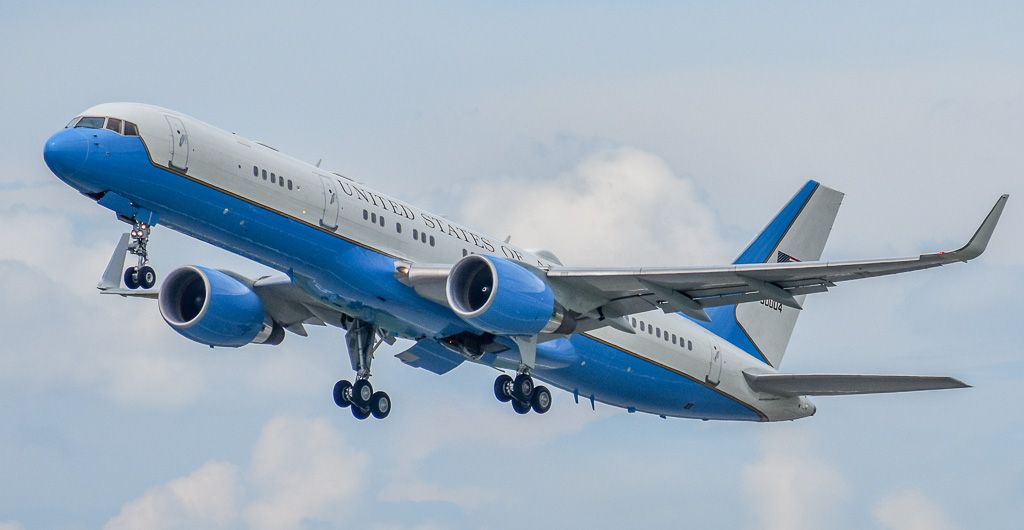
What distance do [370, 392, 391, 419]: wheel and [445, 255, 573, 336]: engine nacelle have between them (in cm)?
589

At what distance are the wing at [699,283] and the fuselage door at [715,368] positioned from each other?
5.27m

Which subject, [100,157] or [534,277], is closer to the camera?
[100,157]

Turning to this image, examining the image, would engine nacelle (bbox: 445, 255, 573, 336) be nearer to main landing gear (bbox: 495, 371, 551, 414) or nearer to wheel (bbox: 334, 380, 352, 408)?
main landing gear (bbox: 495, 371, 551, 414)

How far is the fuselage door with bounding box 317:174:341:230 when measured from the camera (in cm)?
3956

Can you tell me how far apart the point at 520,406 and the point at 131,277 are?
1141 centimetres

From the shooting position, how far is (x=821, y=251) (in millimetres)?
53906

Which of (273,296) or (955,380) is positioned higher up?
(273,296)

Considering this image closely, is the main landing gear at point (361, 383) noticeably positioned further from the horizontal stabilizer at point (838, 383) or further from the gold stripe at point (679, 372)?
the horizontal stabilizer at point (838, 383)

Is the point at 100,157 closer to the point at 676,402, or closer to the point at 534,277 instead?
the point at 534,277

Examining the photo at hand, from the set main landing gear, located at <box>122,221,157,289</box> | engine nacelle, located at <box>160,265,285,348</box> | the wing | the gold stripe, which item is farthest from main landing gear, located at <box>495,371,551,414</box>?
main landing gear, located at <box>122,221,157,289</box>

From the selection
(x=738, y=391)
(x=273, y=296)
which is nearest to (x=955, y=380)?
(x=738, y=391)

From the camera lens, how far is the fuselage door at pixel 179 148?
37438 mm

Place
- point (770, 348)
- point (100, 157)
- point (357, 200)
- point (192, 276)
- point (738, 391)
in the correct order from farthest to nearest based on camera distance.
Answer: point (770, 348), point (738, 391), point (192, 276), point (357, 200), point (100, 157)

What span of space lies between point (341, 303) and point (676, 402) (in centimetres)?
1105
